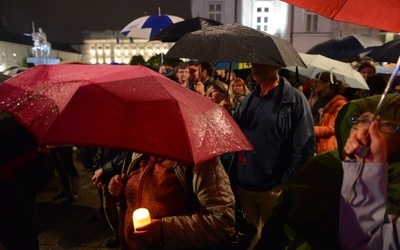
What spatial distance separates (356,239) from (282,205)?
0.45 m

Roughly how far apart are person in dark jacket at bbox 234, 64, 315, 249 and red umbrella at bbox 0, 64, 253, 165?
1.39 meters

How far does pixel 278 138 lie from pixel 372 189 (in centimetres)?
180

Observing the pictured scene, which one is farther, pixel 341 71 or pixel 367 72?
pixel 367 72

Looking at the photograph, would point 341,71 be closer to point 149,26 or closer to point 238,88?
point 238,88

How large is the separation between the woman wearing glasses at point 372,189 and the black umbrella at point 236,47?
5.09ft

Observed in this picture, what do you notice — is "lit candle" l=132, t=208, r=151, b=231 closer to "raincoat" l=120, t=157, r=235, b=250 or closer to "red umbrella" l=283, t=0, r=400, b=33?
"raincoat" l=120, t=157, r=235, b=250

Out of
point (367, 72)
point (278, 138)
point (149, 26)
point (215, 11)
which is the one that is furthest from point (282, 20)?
point (278, 138)

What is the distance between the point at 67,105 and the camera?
4.39ft

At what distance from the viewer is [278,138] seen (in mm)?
2912

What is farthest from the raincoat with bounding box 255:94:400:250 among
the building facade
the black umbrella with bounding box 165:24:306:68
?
the building facade

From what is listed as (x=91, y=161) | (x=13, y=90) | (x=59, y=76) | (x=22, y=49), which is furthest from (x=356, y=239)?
(x=22, y=49)

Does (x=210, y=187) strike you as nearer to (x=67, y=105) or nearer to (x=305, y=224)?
(x=305, y=224)

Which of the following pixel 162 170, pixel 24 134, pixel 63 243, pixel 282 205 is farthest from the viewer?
pixel 63 243

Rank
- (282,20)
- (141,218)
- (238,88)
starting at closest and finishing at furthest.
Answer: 1. (141,218)
2. (238,88)
3. (282,20)
